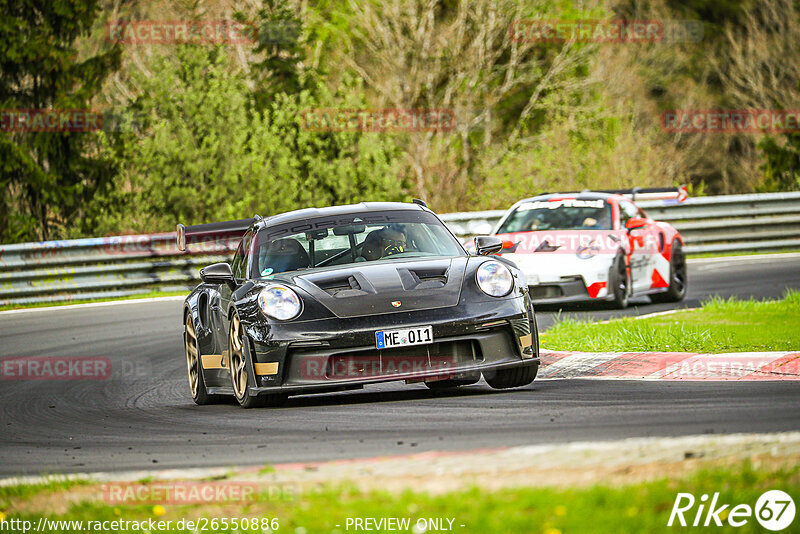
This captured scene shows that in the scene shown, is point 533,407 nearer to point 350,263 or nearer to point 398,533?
point 350,263

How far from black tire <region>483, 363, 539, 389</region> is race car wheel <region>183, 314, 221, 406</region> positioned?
2274mm

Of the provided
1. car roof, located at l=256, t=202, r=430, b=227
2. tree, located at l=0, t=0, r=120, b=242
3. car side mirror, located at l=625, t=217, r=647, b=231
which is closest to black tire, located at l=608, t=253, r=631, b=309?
car side mirror, located at l=625, t=217, r=647, b=231

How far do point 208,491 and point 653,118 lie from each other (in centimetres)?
4841

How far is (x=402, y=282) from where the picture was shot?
27.2 feet

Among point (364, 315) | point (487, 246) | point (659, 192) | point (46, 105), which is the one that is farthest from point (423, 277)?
point (46, 105)

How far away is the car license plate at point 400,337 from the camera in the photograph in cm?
791

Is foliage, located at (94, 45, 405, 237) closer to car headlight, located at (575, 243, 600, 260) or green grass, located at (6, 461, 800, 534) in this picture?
car headlight, located at (575, 243, 600, 260)

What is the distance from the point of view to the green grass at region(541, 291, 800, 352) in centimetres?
1030

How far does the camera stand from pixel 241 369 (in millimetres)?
8531

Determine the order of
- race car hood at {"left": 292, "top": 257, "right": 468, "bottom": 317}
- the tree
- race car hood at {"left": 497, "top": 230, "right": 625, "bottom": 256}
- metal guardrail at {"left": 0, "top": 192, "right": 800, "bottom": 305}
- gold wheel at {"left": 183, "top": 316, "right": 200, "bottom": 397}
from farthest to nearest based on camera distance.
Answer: the tree, metal guardrail at {"left": 0, "top": 192, "right": 800, "bottom": 305}, race car hood at {"left": 497, "top": 230, "right": 625, "bottom": 256}, gold wheel at {"left": 183, "top": 316, "right": 200, "bottom": 397}, race car hood at {"left": 292, "top": 257, "right": 468, "bottom": 317}

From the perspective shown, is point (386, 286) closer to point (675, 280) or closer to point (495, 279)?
point (495, 279)

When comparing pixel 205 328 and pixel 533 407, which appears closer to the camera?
pixel 533 407

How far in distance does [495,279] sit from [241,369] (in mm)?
1777

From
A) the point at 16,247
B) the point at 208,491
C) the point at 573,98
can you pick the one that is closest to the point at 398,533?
the point at 208,491
